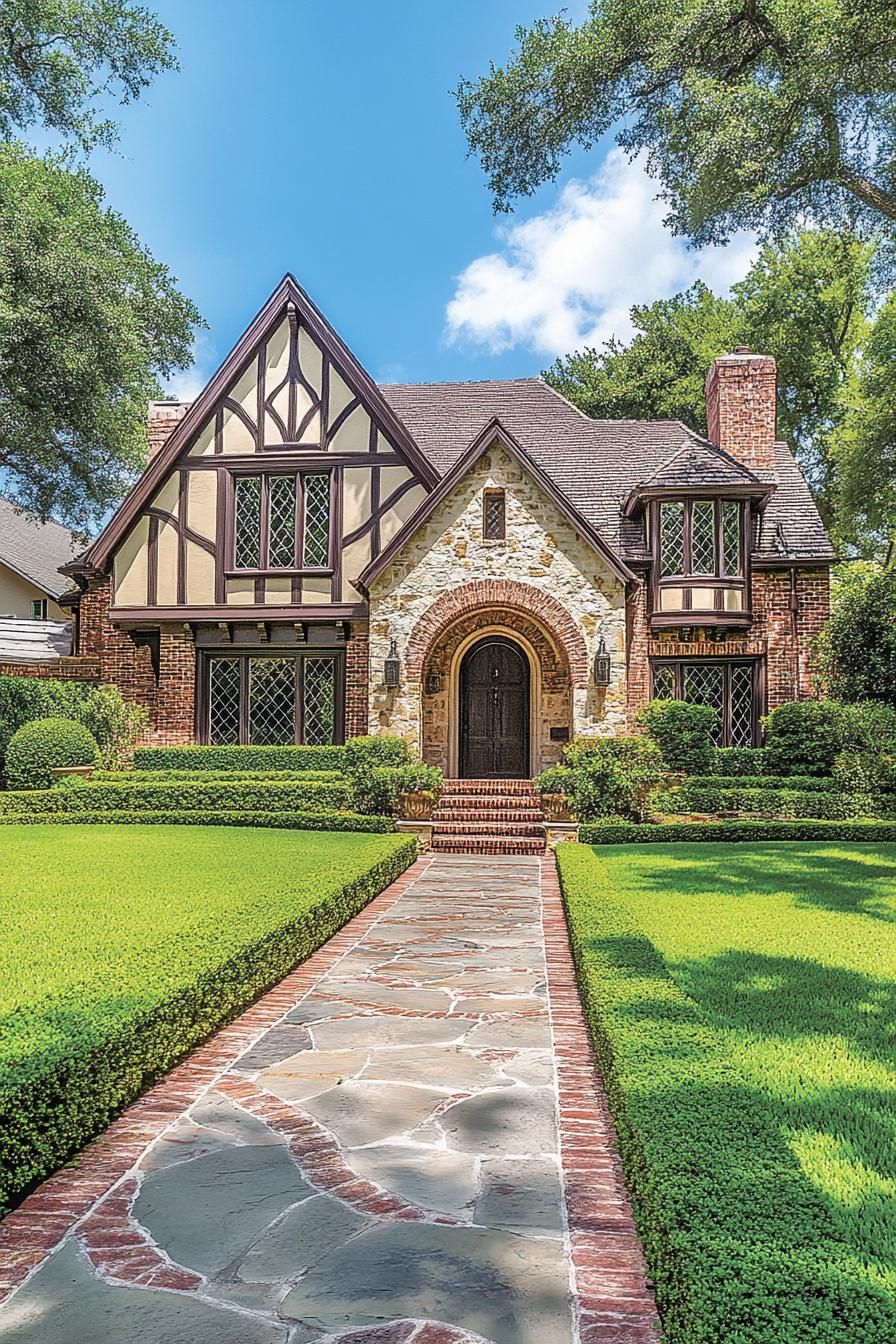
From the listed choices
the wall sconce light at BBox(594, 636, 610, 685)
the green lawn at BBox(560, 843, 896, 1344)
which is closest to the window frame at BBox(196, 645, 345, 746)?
the wall sconce light at BBox(594, 636, 610, 685)

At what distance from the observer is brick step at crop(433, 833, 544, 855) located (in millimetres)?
14281

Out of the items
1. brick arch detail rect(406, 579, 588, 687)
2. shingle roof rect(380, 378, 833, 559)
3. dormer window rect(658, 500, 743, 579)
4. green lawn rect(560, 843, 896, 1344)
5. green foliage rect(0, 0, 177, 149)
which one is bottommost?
green lawn rect(560, 843, 896, 1344)

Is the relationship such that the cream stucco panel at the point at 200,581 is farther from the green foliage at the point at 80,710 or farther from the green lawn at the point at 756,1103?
the green lawn at the point at 756,1103

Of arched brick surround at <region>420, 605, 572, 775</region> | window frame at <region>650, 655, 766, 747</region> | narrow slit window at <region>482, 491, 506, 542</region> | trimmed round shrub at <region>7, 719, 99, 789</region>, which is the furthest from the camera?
window frame at <region>650, 655, 766, 747</region>

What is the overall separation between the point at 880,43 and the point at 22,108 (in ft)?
66.1

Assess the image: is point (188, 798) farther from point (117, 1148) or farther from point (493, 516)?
Result: point (117, 1148)

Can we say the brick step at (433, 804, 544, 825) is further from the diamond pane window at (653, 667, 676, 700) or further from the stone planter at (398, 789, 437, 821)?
the diamond pane window at (653, 667, 676, 700)

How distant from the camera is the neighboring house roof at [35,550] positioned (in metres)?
31.7

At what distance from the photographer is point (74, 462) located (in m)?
24.7

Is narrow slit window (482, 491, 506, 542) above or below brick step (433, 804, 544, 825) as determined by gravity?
above

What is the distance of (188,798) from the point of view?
15.5 metres

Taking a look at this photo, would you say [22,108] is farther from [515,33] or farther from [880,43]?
[880,43]

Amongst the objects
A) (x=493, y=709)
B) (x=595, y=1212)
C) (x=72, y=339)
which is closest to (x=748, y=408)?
(x=493, y=709)

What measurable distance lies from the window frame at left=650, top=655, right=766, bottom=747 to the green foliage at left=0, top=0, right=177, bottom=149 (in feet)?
64.9
